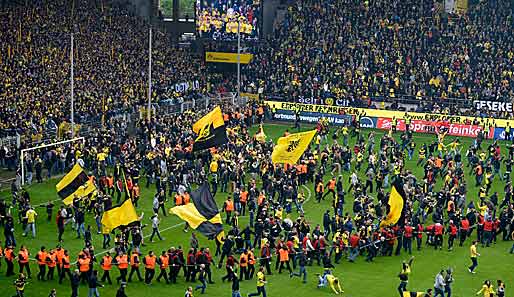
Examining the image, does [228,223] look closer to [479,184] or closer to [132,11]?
[479,184]

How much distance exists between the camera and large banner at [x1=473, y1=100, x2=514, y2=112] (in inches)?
2456

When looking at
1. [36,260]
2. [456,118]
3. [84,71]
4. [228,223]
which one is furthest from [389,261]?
[84,71]

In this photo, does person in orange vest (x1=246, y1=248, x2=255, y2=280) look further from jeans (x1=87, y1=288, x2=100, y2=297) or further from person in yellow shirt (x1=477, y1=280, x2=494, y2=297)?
person in yellow shirt (x1=477, y1=280, x2=494, y2=297)

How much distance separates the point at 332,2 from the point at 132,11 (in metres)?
14.3

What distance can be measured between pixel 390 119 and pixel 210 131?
1980cm

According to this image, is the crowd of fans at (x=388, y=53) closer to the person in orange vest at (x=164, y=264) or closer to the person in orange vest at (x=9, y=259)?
the person in orange vest at (x=164, y=264)

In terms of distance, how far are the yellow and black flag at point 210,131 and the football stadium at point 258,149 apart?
0.29 ft

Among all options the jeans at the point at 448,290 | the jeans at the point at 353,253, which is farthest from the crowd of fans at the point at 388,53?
the jeans at the point at 448,290

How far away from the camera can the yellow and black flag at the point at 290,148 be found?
4291cm

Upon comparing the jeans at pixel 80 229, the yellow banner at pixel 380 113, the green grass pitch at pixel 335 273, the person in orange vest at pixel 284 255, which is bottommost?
the green grass pitch at pixel 335 273

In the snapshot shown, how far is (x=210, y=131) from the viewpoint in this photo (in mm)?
44750

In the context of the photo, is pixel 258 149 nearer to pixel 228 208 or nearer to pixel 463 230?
pixel 228 208

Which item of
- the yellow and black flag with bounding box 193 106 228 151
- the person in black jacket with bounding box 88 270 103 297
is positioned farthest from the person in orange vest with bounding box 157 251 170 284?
the yellow and black flag with bounding box 193 106 228 151

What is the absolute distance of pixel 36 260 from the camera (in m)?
35.0
